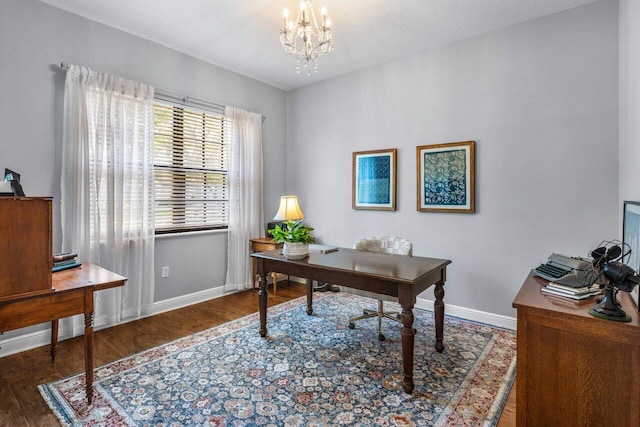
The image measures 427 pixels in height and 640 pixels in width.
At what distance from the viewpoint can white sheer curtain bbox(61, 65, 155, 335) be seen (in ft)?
9.20

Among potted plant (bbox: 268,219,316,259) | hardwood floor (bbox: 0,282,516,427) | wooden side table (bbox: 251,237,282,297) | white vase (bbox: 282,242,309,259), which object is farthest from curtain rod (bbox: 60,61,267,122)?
hardwood floor (bbox: 0,282,516,427)

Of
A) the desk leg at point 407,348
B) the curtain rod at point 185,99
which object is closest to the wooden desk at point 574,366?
the desk leg at point 407,348

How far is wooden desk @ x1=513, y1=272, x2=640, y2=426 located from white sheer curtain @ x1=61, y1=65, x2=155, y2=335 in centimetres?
323

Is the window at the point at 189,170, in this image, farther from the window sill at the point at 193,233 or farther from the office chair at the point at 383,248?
the office chair at the point at 383,248

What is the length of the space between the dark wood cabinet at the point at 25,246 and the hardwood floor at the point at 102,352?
29.1 inches

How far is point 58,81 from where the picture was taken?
2.76 m

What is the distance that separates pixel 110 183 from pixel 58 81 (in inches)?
35.9

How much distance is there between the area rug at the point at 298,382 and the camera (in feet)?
6.03

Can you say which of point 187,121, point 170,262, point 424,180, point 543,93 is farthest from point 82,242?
point 543,93

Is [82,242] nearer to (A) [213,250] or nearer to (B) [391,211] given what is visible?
(A) [213,250]

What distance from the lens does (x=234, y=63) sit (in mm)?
3934

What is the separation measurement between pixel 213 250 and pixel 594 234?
12.4 ft

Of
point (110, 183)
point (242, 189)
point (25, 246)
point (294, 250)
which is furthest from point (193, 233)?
point (25, 246)

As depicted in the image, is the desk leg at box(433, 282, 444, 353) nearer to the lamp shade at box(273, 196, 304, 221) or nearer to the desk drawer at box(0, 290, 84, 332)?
the lamp shade at box(273, 196, 304, 221)
